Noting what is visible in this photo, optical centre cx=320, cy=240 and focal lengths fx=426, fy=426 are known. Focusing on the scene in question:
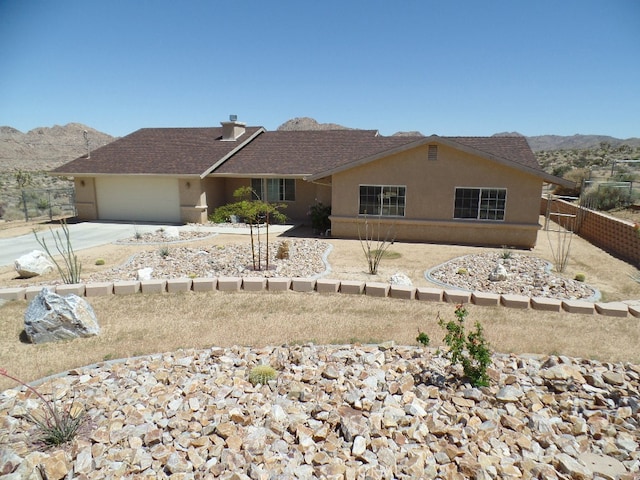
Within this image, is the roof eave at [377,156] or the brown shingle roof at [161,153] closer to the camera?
the roof eave at [377,156]

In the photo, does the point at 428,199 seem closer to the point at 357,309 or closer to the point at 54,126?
the point at 357,309

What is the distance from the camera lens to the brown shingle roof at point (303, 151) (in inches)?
851

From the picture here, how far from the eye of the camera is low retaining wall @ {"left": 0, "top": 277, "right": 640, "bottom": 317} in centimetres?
864

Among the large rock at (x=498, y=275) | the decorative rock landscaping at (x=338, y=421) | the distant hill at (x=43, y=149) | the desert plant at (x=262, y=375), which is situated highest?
the distant hill at (x=43, y=149)

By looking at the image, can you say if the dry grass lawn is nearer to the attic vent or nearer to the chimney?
the attic vent

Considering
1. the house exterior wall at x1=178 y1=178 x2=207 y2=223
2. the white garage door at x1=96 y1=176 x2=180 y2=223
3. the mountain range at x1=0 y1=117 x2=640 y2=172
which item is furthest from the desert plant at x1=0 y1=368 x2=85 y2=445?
the mountain range at x1=0 y1=117 x2=640 y2=172

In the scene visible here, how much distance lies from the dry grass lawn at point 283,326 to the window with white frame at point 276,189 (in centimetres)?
1337

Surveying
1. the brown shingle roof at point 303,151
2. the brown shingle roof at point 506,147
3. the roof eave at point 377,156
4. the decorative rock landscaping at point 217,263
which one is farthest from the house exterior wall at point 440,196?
the brown shingle roof at point 303,151

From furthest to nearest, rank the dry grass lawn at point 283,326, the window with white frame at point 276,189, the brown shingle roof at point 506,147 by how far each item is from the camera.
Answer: the window with white frame at point 276,189 → the brown shingle roof at point 506,147 → the dry grass lawn at point 283,326

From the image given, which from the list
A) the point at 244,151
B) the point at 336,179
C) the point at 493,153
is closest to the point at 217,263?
the point at 336,179

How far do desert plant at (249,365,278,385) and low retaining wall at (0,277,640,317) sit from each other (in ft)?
13.7

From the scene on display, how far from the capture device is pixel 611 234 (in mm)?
15734

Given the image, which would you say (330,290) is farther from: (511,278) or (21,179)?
(21,179)

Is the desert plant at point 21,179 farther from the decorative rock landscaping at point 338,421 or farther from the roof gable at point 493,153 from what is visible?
the decorative rock landscaping at point 338,421
